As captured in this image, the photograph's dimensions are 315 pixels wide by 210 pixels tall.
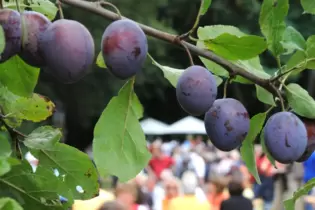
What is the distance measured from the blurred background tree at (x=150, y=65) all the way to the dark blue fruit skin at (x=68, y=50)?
892 cm

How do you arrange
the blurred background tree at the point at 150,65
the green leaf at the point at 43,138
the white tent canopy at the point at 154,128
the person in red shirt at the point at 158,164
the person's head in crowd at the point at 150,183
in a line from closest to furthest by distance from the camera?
the green leaf at the point at 43,138 < the person's head in crowd at the point at 150,183 < the person in red shirt at the point at 158,164 < the blurred background tree at the point at 150,65 < the white tent canopy at the point at 154,128

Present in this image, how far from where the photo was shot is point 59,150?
2.78 ft

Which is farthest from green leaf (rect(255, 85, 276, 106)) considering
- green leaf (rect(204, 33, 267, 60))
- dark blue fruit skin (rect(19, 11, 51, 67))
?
dark blue fruit skin (rect(19, 11, 51, 67))

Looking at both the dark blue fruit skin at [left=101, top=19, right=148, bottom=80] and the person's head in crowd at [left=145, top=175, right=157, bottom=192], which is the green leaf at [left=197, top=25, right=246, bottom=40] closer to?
the dark blue fruit skin at [left=101, top=19, right=148, bottom=80]

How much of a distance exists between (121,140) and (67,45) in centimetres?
22

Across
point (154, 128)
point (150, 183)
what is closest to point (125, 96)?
point (150, 183)

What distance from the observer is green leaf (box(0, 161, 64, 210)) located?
71cm

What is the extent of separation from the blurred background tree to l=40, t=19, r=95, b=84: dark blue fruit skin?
8917mm

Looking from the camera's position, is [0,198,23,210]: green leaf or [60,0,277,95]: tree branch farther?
[60,0,277,95]: tree branch

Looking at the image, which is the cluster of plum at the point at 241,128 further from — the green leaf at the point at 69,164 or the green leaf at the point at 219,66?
the green leaf at the point at 69,164

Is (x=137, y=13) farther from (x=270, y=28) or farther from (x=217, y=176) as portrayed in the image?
(x=270, y=28)

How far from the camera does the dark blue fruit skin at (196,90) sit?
72 cm

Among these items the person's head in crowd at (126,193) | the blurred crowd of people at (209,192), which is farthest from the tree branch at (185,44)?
the person's head in crowd at (126,193)

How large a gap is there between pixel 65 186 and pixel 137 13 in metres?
10.0
